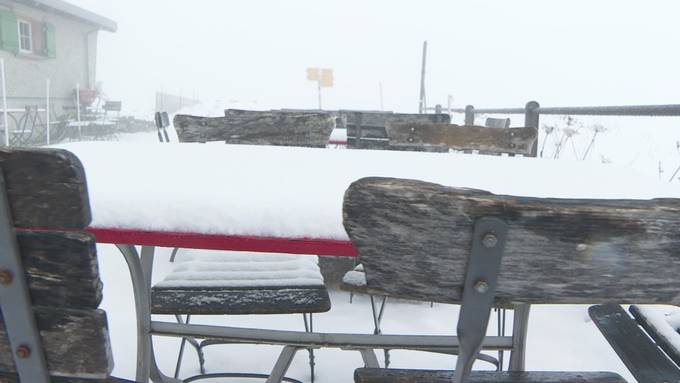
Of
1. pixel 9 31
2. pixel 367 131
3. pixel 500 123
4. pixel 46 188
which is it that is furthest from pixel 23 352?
A: pixel 9 31

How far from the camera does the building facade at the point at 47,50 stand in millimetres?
10445

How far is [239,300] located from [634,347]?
94cm

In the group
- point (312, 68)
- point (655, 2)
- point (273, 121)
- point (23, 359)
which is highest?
point (655, 2)

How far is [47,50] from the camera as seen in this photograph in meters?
11.6

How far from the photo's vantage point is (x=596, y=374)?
1.00m

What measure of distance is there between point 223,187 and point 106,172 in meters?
0.28

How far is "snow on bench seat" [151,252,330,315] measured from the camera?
1.41 m

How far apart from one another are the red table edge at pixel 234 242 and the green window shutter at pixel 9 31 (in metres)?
11.2

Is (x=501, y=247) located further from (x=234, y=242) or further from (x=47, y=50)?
(x=47, y=50)

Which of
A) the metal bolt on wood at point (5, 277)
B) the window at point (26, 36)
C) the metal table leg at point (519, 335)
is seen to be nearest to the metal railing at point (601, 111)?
the metal table leg at point (519, 335)

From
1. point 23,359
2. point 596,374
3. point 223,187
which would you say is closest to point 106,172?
point 223,187

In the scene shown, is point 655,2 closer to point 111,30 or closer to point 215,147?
point 111,30

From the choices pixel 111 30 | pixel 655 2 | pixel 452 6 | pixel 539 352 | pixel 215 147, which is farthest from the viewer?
pixel 452 6

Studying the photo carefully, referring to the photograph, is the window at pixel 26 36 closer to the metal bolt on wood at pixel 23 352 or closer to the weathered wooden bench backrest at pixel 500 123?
the weathered wooden bench backrest at pixel 500 123
